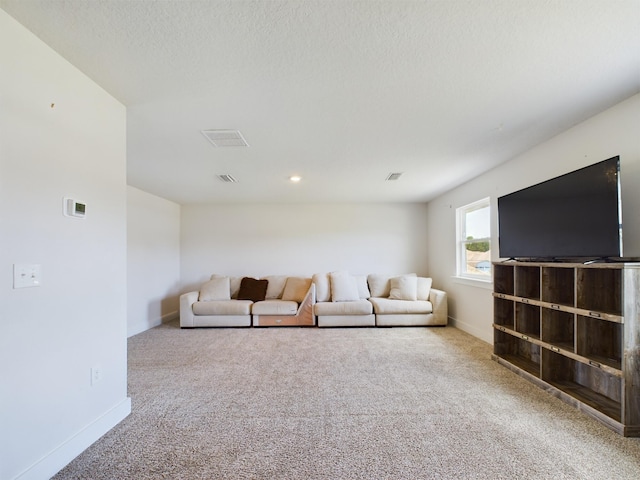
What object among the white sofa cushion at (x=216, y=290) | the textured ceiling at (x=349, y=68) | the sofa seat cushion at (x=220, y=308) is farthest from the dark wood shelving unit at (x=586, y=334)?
the white sofa cushion at (x=216, y=290)

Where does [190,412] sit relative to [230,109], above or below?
below

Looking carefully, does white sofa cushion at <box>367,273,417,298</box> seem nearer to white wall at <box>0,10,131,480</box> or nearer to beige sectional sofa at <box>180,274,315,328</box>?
beige sectional sofa at <box>180,274,315,328</box>

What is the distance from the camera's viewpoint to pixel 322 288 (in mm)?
5285

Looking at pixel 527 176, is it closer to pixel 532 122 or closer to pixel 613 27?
pixel 532 122

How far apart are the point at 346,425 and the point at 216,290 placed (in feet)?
12.4

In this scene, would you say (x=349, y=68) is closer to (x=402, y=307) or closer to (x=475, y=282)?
(x=475, y=282)

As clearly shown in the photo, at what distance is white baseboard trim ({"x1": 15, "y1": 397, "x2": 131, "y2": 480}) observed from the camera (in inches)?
58.9

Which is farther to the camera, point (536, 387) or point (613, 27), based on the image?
point (536, 387)

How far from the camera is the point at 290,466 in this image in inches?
64.9

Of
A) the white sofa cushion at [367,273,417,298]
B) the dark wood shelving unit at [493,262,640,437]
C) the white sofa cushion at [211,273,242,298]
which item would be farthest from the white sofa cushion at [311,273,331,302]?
the dark wood shelving unit at [493,262,640,437]

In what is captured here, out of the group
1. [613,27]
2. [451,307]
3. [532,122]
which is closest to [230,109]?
[613,27]

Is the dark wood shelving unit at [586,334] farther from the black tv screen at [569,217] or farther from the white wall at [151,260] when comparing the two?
the white wall at [151,260]

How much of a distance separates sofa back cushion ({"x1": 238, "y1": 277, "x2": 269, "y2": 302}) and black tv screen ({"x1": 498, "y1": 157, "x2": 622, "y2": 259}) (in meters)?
3.85

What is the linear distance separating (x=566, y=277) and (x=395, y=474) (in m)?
2.18
